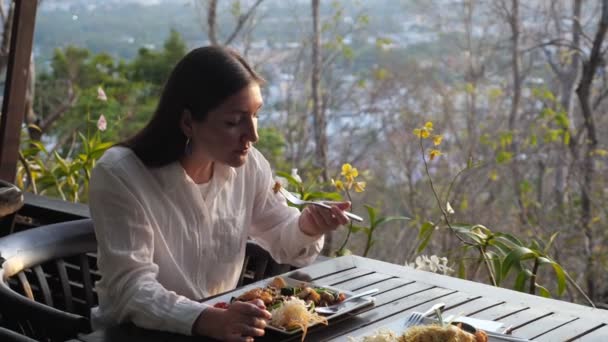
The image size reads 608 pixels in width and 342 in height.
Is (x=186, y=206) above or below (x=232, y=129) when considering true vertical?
below

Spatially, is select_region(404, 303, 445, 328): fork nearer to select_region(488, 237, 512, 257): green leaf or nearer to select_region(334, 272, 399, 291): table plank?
select_region(334, 272, 399, 291): table plank

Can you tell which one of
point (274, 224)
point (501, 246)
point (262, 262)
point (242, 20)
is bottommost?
point (501, 246)

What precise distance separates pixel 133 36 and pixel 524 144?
2806 mm

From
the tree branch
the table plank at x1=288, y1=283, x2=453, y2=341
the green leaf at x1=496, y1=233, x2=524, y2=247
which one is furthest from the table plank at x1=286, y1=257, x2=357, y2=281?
the tree branch

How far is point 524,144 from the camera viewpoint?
491 cm

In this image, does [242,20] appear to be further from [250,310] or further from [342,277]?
[250,310]

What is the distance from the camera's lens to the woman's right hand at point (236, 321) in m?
1.44

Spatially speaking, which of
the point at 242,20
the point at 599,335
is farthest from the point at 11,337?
the point at 242,20

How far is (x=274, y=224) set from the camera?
6.97 ft

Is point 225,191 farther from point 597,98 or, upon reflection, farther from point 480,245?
point 597,98

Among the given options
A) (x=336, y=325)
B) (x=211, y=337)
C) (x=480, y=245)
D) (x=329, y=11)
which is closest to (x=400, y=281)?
(x=336, y=325)

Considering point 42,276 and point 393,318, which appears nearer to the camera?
point 393,318

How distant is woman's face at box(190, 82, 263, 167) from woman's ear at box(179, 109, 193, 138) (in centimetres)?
2

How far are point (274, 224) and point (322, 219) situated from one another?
0.24 meters
